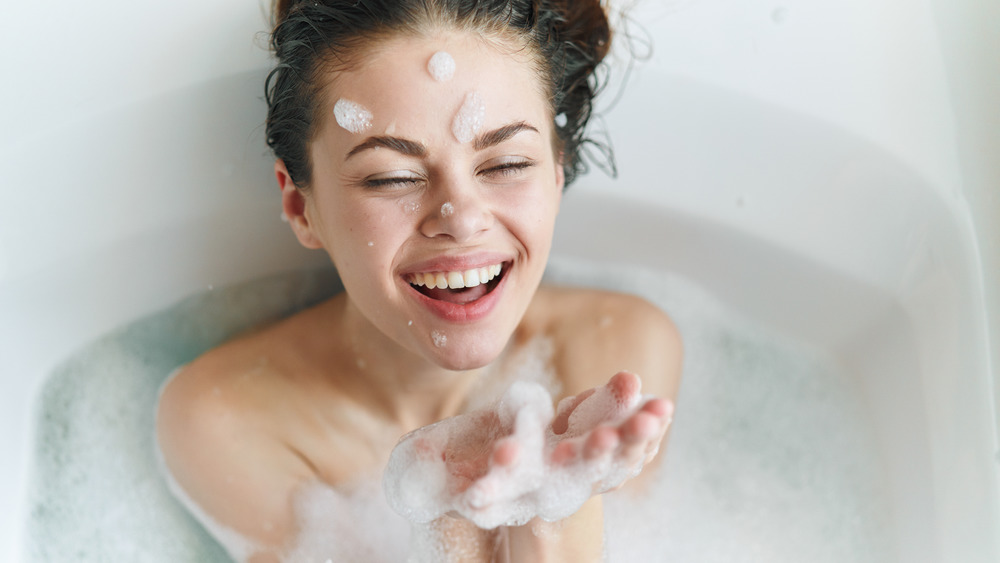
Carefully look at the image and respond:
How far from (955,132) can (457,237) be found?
0.77m

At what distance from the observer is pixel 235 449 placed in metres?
1.11

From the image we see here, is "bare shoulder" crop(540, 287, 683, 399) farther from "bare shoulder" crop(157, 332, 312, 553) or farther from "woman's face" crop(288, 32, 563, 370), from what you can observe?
"bare shoulder" crop(157, 332, 312, 553)

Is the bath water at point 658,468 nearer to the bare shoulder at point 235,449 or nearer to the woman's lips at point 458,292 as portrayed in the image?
the bare shoulder at point 235,449

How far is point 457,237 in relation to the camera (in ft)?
2.66

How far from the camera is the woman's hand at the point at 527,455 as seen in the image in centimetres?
65

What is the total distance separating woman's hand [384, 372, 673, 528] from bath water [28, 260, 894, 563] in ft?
1.23

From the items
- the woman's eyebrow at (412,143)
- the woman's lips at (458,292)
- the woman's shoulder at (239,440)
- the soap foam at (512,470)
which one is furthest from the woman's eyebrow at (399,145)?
the woman's shoulder at (239,440)

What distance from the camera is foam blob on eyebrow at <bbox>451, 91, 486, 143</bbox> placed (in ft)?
2.59

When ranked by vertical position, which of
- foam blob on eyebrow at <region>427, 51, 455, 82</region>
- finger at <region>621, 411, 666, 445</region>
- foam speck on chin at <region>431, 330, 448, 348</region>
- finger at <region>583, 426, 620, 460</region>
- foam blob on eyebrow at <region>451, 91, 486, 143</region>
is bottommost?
foam speck on chin at <region>431, 330, 448, 348</region>

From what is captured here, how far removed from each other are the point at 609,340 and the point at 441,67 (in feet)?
1.82

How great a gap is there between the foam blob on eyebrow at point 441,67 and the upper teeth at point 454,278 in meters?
0.21

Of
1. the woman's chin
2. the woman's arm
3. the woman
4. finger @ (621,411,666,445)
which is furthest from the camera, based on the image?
the woman's arm

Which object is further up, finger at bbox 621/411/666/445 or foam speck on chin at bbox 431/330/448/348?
finger at bbox 621/411/666/445

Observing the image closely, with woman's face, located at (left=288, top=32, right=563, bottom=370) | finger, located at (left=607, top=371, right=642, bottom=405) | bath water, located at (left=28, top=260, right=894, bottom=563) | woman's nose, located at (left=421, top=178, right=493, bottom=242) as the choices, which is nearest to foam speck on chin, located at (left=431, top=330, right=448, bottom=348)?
woman's face, located at (left=288, top=32, right=563, bottom=370)
